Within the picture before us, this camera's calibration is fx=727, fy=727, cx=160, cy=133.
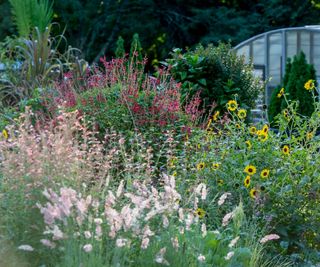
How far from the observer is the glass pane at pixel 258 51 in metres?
16.9

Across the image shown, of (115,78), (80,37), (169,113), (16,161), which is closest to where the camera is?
(16,161)

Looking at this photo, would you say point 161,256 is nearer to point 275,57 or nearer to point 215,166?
point 215,166

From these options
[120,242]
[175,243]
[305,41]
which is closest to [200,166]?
[175,243]

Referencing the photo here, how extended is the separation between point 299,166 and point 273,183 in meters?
0.27

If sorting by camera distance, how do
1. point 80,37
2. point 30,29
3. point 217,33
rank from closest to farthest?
point 30,29
point 217,33
point 80,37

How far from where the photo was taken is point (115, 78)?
7.59 metres

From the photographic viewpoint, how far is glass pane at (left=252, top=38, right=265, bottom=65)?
16906 millimetres

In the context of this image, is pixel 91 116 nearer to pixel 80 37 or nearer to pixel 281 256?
pixel 281 256

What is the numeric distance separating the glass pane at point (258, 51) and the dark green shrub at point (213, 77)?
7.37 metres

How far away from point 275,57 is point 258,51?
1.83 feet

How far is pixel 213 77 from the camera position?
29.8ft

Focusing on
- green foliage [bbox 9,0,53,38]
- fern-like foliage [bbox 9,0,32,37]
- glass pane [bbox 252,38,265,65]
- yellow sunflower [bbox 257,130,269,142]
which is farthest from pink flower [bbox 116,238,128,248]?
glass pane [bbox 252,38,265,65]

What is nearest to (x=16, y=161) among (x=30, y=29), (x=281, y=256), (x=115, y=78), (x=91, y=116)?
(x=281, y=256)

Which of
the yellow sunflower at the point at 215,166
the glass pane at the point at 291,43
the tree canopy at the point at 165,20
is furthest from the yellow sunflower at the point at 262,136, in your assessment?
the tree canopy at the point at 165,20
